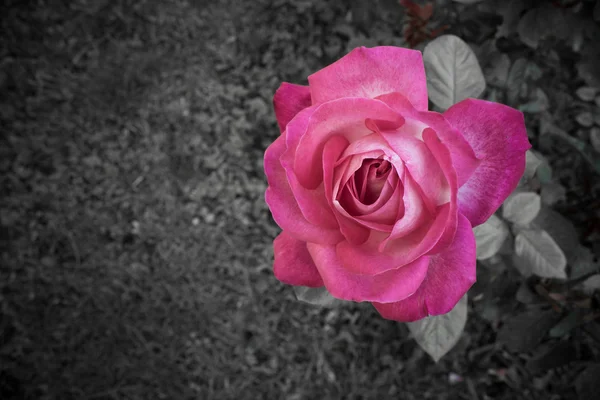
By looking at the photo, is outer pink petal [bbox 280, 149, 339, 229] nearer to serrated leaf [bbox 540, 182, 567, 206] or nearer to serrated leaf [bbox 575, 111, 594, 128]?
serrated leaf [bbox 540, 182, 567, 206]

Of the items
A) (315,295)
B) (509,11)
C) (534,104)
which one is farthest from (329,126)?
(534,104)

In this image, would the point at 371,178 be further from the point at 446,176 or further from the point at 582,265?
the point at 582,265

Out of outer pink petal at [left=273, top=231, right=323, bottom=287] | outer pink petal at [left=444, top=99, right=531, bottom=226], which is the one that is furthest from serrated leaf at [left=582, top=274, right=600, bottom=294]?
outer pink petal at [left=273, top=231, right=323, bottom=287]

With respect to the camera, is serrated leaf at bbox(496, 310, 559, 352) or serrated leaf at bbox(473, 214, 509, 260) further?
serrated leaf at bbox(496, 310, 559, 352)

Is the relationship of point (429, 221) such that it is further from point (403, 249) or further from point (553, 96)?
point (553, 96)

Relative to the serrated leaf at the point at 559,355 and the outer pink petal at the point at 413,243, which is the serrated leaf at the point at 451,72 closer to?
the outer pink petal at the point at 413,243

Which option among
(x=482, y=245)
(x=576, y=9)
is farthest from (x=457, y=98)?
(x=576, y=9)
